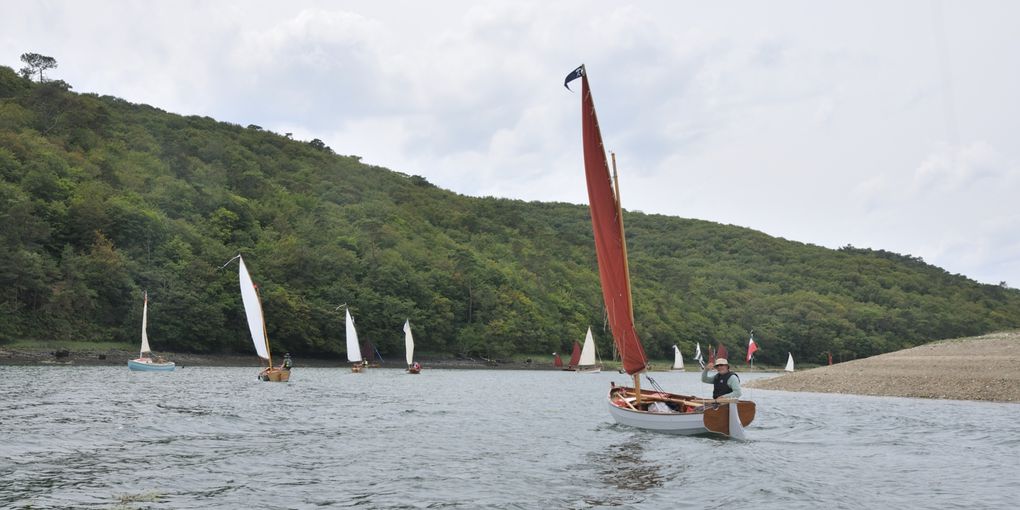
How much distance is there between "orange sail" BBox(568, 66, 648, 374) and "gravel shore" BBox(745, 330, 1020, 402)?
31.9 metres

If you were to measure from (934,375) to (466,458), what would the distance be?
4557 centimetres

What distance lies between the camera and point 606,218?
28641 millimetres

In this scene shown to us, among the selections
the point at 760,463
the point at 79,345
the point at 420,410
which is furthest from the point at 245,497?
the point at 79,345

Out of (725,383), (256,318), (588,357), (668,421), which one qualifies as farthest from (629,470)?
(588,357)

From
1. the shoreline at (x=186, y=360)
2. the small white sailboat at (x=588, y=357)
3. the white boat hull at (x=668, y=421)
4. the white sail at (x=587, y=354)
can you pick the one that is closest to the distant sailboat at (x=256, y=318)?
the shoreline at (x=186, y=360)

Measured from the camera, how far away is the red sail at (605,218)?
28.4 meters

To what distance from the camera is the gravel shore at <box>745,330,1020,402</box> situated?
163 ft

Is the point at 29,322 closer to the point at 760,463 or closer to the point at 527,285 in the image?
the point at 760,463

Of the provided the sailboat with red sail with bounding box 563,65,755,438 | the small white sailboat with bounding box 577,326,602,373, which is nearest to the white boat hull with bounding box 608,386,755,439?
the sailboat with red sail with bounding box 563,65,755,438

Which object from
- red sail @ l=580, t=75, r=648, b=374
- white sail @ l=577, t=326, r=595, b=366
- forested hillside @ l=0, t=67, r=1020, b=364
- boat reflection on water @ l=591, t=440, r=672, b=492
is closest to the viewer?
boat reflection on water @ l=591, t=440, r=672, b=492

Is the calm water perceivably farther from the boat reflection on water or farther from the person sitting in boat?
the person sitting in boat

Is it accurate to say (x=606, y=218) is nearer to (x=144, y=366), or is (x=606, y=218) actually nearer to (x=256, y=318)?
(x=256, y=318)

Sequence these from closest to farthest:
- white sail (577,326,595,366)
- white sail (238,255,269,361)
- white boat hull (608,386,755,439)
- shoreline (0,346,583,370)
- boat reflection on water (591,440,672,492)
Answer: boat reflection on water (591,440,672,492)
white boat hull (608,386,755,439)
white sail (238,255,269,361)
shoreline (0,346,583,370)
white sail (577,326,595,366)

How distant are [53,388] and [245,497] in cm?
3529
